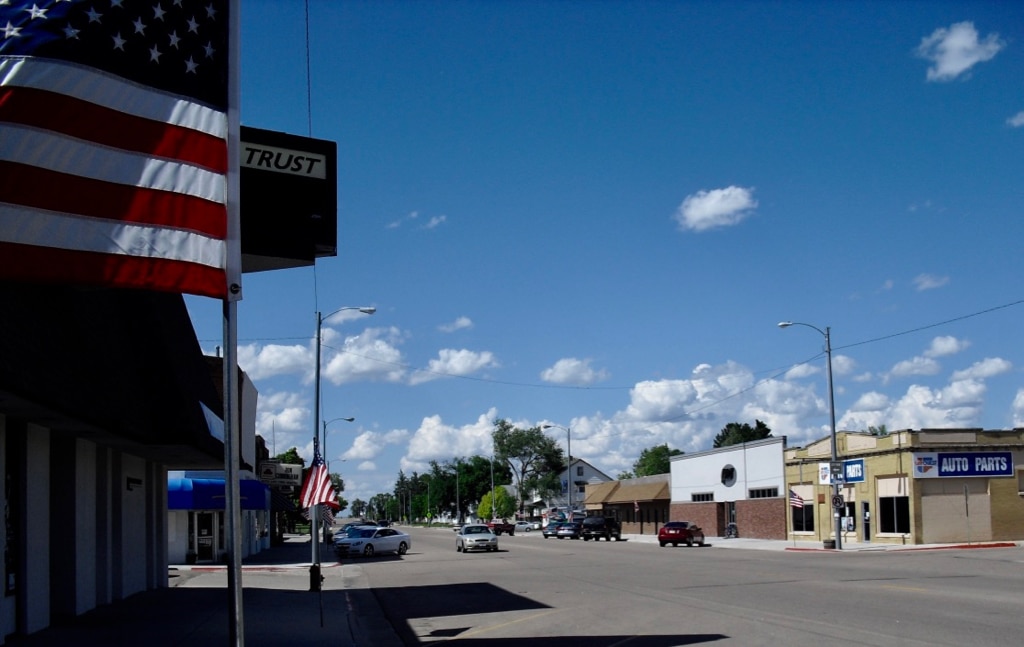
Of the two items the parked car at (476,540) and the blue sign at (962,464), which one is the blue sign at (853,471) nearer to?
the blue sign at (962,464)

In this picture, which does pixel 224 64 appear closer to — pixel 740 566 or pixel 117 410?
pixel 117 410

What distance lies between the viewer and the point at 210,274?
831cm

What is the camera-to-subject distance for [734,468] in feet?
216

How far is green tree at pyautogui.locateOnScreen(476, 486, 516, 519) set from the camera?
137250 mm

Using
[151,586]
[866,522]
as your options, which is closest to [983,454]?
[866,522]

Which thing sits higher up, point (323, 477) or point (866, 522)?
point (323, 477)

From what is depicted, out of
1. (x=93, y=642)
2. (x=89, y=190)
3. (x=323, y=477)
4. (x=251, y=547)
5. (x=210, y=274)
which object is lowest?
(x=251, y=547)

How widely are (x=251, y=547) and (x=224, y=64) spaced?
43197 mm

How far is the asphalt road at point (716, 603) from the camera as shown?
1453 centimetres

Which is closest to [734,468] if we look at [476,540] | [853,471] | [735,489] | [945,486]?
[735,489]

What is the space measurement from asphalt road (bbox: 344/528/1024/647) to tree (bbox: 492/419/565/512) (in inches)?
4557

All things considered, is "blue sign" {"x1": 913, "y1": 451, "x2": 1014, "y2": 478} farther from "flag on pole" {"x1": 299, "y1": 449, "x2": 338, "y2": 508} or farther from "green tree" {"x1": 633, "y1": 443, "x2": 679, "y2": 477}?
"green tree" {"x1": 633, "y1": 443, "x2": 679, "y2": 477}

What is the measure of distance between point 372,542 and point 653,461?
133 metres

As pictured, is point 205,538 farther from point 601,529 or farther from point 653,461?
point 653,461
